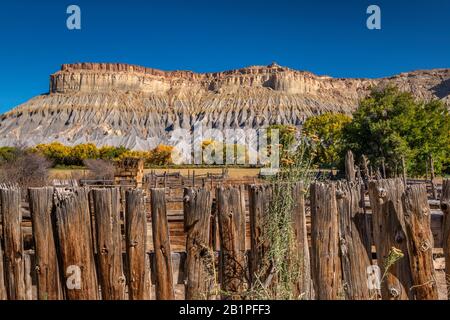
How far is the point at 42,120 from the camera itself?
464 feet

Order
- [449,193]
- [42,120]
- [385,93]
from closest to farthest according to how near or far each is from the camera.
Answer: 1. [449,193]
2. [385,93]
3. [42,120]

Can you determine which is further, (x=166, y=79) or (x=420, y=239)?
(x=166, y=79)

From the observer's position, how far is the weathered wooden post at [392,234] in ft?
9.01

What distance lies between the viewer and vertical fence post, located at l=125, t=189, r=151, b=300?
9.42 feet

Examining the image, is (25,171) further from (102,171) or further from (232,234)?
(232,234)

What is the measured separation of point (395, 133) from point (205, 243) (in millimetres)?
23051

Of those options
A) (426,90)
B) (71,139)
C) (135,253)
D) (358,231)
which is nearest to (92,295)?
(135,253)

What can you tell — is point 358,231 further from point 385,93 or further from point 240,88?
point 240,88

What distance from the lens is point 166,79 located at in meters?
178

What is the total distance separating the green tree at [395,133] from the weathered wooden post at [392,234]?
71.1 ft

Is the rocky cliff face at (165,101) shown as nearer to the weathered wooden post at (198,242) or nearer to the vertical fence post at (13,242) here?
the vertical fence post at (13,242)

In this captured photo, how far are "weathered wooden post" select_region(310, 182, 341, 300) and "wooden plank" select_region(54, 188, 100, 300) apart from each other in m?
1.65

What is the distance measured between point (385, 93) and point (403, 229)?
26.4 meters

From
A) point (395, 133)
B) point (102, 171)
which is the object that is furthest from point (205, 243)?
point (102, 171)
